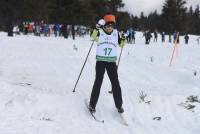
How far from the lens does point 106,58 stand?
10.2 meters

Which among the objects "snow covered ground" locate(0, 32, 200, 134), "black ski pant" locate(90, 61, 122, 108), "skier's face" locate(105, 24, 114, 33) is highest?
"skier's face" locate(105, 24, 114, 33)

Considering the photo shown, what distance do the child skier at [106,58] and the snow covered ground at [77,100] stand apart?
396 mm

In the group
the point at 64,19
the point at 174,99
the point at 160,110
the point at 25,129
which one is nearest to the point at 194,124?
the point at 160,110

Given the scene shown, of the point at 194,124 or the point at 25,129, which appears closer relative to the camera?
the point at 25,129

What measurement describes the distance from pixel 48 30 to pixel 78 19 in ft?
23.0

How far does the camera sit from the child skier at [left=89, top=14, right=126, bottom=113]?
1026cm

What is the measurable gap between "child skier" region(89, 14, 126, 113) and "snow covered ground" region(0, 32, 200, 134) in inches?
15.6

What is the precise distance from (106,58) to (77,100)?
1381 mm

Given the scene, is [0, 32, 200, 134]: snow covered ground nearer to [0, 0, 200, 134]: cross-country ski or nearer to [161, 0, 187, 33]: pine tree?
[0, 0, 200, 134]: cross-country ski

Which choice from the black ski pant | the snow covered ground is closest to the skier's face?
the black ski pant

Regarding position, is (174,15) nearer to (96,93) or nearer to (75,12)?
(75,12)

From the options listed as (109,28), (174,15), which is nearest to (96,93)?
(109,28)

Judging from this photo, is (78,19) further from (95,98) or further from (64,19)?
(95,98)

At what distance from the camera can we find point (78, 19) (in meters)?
53.7
